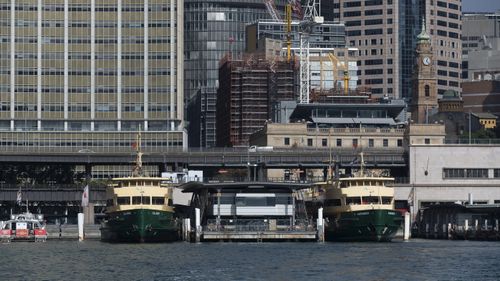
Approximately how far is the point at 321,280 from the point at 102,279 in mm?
18748

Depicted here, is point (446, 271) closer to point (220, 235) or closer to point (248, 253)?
point (248, 253)

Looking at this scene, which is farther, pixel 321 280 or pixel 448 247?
pixel 448 247

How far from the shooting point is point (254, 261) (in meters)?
154

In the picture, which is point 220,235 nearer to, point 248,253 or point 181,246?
point 181,246

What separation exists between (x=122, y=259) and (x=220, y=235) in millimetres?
41317

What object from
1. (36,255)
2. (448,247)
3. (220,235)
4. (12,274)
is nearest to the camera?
(12,274)

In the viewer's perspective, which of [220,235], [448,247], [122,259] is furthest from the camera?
[220,235]

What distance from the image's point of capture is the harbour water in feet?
444

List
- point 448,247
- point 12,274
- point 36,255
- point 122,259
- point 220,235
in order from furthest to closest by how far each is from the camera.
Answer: point 220,235
point 448,247
point 36,255
point 122,259
point 12,274

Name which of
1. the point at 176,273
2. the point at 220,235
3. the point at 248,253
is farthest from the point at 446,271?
the point at 220,235

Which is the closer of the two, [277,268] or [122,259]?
[277,268]

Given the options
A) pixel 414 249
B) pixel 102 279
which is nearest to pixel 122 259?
pixel 102 279

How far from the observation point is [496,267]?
475 feet

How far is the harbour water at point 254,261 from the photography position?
135375mm
